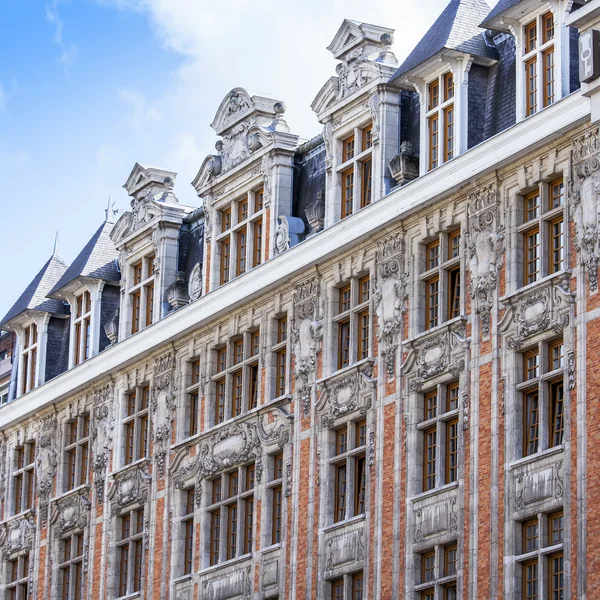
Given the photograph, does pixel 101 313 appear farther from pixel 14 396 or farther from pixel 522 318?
pixel 522 318

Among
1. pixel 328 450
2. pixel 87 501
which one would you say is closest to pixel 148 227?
pixel 87 501

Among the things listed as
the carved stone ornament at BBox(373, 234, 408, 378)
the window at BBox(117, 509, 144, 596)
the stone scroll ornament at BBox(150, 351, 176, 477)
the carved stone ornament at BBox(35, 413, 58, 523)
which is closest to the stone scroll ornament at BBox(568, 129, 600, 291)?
the carved stone ornament at BBox(373, 234, 408, 378)

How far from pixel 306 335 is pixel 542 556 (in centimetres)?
997

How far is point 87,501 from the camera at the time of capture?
55.6 metres

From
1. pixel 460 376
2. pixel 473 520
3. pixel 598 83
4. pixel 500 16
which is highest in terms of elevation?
pixel 500 16

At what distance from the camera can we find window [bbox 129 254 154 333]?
183ft

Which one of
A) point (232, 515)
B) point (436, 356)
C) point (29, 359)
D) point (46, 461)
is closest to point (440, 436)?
point (436, 356)

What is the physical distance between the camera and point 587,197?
137ft

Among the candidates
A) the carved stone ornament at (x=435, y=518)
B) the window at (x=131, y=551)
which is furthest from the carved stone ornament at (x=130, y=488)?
the carved stone ornament at (x=435, y=518)

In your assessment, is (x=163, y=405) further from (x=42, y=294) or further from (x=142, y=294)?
(x=42, y=294)

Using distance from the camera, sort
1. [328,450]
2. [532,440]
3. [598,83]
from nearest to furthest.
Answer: [598,83]
[532,440]
[328,450]

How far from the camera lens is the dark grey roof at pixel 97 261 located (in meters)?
58.6

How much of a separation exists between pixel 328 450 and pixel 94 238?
1525cm

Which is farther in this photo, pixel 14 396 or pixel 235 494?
pixel 14 396
